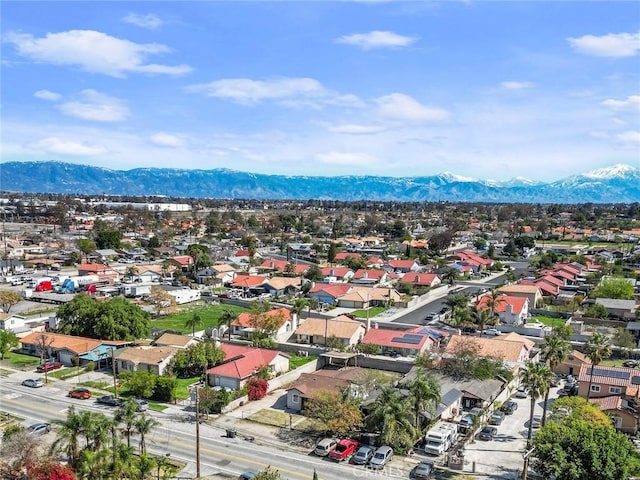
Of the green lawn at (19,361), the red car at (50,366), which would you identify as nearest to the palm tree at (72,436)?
the red car at (50,366)

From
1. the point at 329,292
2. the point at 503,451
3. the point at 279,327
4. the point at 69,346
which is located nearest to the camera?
the point at 503,451

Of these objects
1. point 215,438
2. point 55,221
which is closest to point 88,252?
Result: point 55,221

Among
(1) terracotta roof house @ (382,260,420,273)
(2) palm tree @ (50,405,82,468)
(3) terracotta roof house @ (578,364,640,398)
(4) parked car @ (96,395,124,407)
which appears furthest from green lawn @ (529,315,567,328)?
(2) palm tree @ (50,405,82,468)

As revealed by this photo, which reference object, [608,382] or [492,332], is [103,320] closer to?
[492,332]

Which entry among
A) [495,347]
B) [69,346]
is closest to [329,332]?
[495,347]

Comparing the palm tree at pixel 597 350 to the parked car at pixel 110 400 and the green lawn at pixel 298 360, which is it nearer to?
the green lawn at pixel 298 360

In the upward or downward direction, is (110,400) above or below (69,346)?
below

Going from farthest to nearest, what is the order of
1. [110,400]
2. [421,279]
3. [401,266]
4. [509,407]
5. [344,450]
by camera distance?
[401,266] < [421,279] < [509,407] < [110,400] < [344,450]
